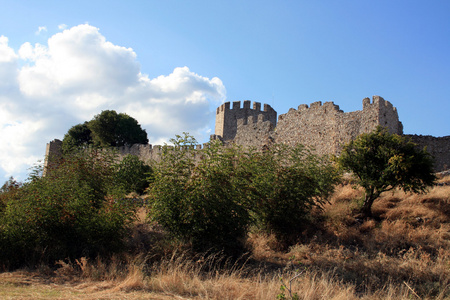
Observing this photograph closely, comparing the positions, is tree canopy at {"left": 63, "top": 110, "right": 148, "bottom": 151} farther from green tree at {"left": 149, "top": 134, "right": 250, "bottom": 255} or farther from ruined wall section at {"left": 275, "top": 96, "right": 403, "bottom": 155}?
green tree at {"left": 149, "top": 134, "right": 250, "bottom": 255}

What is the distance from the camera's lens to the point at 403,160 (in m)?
13.6

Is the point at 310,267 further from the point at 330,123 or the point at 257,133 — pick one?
the point at 257,133

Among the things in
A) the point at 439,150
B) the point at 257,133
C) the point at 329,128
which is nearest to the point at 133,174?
the point at 257,133

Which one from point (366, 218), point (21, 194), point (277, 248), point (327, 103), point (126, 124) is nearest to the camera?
point (21, 194)

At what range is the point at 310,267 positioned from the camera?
10.7 meters

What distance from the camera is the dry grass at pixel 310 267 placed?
26.6ft

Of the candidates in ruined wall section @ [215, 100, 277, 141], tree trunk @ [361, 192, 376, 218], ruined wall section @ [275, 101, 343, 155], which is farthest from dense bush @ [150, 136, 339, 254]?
ruined wall section @ [215, 100, 277, 141]

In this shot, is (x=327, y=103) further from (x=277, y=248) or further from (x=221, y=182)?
(x=221, y=182)

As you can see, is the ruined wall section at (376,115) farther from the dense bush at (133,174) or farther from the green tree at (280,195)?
the dense bush at (133,174)

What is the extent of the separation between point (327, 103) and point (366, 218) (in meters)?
8.46

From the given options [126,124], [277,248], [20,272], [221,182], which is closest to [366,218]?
[277,248]

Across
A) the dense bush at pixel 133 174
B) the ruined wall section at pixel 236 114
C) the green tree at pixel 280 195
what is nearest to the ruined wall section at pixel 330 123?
the green tree at pixel 280 195

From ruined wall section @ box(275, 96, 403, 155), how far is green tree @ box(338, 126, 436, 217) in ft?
12.4

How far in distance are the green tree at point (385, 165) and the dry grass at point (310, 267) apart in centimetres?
114
